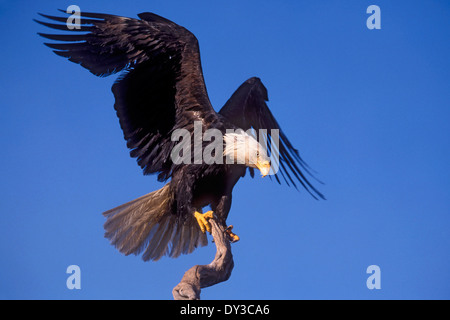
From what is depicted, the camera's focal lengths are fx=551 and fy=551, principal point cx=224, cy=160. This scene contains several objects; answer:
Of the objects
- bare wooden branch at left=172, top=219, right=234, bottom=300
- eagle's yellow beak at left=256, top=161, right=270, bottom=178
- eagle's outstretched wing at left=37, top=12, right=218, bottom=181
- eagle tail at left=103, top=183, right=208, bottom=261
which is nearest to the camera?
bare wooden branch at left=172, top=219, right=234, bottom=300

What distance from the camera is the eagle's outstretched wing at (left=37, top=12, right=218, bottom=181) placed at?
4910mm

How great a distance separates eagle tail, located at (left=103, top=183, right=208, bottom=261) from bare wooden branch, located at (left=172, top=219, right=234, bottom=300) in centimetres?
88

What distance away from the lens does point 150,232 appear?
17.9 feet

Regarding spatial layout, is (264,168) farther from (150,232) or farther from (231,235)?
(150,232)

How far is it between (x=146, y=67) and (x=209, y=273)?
2.09 m

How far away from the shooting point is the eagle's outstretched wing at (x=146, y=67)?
491 centimetres

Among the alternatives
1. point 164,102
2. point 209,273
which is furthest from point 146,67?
point 209,273

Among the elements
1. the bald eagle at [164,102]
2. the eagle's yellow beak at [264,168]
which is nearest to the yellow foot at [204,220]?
the bald eagle at [164,102]

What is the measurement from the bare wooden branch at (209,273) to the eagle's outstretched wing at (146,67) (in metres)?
1.16

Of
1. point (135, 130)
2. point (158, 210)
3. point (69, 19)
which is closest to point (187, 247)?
point (158, 210)

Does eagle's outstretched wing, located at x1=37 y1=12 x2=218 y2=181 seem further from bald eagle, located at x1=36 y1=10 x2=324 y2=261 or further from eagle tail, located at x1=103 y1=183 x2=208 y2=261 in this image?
eagle tail, located at x1=103 y1=183 x2=208 y2=261

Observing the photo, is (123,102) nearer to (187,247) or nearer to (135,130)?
(135,130)

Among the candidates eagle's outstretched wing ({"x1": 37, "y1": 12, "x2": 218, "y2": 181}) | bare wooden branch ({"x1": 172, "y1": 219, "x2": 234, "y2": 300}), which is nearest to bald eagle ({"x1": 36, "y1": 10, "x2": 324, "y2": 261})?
eagle's outstretched wing ({"x1": 37, "y1": 12, "x2": 218, "y2": 181})

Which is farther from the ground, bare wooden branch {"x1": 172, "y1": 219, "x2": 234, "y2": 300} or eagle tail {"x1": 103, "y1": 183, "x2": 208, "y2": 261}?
eagle tail {"x1": 103, "y1": 183, "x2": 208, "y2": 261}
